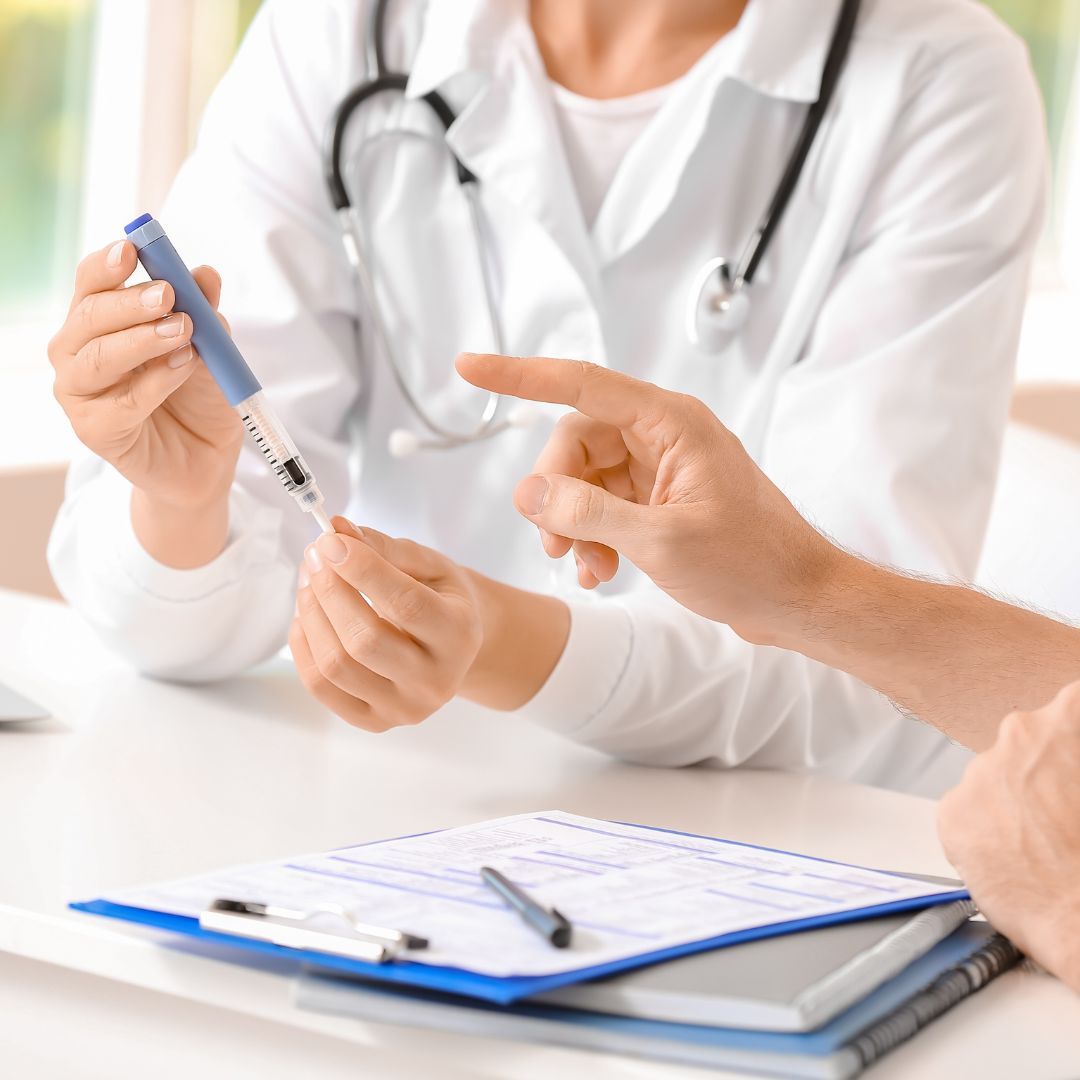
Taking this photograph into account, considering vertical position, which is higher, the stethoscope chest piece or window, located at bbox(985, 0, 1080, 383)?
window, located at bbox(985, 0, 1080, 383)

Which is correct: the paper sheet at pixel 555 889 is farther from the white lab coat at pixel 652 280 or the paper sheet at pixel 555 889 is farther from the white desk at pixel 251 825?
the white lab coat at pixel 652 280

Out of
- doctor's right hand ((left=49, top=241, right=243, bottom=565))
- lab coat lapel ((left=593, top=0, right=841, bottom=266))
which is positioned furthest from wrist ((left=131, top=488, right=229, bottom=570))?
lab coat lapel ((left=593, top=0, right=841, bottom=266))

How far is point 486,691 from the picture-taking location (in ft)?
3.36

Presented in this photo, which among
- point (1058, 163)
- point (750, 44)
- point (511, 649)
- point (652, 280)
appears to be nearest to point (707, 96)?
point (750, 44)

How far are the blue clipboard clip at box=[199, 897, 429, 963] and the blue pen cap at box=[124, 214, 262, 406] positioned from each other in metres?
0.39

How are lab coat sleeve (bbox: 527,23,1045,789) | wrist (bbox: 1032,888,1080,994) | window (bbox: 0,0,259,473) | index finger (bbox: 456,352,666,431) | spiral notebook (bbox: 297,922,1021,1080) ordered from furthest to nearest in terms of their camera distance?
window (bbox: 0,0,259,473)
lab coat sleeve (bbox: 527,23,1045,789)
index finger (bbox: 456,352,666,431)
wrist (bbox: 1032,888,1080,994)
spiral notebook (bbox: 297,922,1021,1080)

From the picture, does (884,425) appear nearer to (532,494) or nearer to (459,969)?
(532,494)

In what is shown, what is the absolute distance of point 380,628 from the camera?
2.93 feet

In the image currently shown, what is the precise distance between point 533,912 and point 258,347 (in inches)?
30.6

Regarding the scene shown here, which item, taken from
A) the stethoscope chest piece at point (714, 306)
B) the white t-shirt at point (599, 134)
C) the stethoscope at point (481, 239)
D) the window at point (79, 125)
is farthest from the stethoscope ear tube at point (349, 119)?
the window at point (79, 125)

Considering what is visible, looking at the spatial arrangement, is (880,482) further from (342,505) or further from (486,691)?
(342,505)

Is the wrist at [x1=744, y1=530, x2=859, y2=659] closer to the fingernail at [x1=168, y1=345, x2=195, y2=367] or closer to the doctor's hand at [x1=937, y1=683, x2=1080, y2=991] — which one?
the doctor's hand at [x1=937, y1=683, x2=1080, y2=991]

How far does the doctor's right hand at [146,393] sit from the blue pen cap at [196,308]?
A: 0.01m

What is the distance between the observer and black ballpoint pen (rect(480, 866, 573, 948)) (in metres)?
0.60
